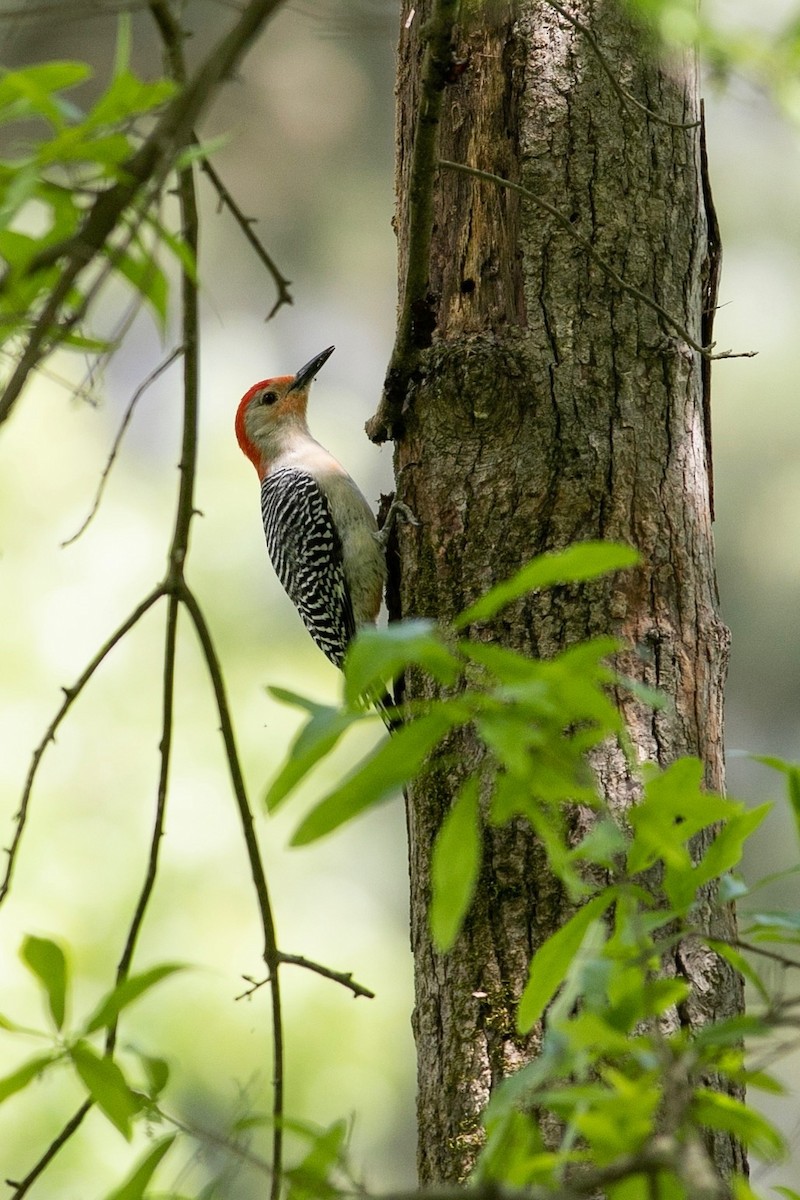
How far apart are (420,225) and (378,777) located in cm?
177

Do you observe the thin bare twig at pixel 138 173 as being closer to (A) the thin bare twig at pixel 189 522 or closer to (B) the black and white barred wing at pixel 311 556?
(A) the thin bare twig at pixel 189 522

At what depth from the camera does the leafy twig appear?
2.24m

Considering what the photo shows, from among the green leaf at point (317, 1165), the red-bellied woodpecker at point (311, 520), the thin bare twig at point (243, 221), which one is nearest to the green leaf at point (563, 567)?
the green leaf at point (317, 1165)

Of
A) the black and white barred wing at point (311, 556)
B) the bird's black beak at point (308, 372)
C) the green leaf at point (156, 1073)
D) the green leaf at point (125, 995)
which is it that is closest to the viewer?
the green leaf at point (125, 995)

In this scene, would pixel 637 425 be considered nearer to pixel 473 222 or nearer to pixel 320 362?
pixel 473 222

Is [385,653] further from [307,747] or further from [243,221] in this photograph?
[243,221]

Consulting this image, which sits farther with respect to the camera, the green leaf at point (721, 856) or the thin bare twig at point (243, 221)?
the thin bare twig at point (243, 221)

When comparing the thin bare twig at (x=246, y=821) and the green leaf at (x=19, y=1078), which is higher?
the thin bare twig at (x=246, y=821)

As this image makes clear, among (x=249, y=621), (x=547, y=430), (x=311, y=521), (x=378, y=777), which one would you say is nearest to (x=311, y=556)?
(x=311, y=521)

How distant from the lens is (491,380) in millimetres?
2836

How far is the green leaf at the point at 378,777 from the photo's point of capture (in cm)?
112

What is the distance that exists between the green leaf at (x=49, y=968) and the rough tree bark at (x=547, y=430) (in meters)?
1.32

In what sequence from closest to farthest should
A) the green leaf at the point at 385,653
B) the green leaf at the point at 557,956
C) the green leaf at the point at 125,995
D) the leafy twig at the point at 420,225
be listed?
the green leaf at the point at 385,653 → the green leaf at the point at 125,995 → the green leaf at the point at 557,956 → the leafy twig at the point at 420,225

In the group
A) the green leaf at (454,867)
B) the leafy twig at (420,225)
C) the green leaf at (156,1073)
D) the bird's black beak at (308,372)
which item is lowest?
the green leaf at (156,1073)
